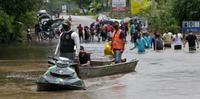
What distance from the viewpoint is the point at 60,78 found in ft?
51.0

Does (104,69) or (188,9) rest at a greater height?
(188,9)

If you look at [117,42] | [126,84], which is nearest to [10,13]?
[117,42]

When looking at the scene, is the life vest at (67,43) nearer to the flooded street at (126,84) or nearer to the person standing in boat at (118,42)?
the flooded street at (126,84)

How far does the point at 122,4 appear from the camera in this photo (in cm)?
7600

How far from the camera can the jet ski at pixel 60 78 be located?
1553 centimetres

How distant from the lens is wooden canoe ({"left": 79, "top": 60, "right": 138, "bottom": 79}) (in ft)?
61.4

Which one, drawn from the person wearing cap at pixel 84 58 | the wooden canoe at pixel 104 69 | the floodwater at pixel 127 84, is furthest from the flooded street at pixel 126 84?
the person wearing cap at pixel 84 58

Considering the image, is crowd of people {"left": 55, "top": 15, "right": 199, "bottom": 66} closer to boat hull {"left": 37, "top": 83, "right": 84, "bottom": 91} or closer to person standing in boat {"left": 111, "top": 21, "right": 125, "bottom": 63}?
person standing in boat {"left": 111, "top": 21, "right": 125, "bottom": 63}

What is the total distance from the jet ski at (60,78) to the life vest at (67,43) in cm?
124

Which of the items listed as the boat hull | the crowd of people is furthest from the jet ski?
the crowd of people

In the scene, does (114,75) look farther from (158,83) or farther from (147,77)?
(158,83)

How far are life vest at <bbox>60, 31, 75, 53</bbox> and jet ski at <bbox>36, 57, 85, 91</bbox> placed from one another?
1.24 meters

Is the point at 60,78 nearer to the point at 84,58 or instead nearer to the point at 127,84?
the point at 127,84

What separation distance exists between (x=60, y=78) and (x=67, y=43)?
72.0 inches
